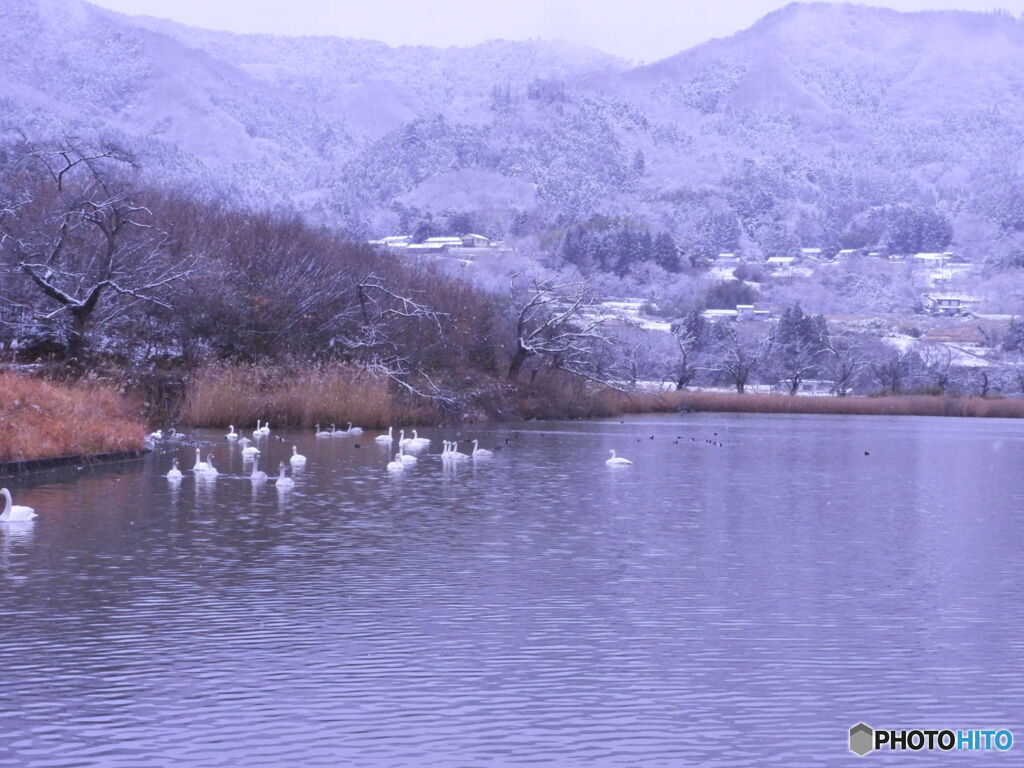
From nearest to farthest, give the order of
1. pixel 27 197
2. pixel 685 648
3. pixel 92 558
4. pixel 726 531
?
pixel 685 648
pixel 92 558
pixel 726 531
pixel 27 197

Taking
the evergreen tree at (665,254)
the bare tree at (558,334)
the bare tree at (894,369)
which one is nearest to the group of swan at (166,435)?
the bare tree at (558,334)

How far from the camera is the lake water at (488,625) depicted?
10.4m

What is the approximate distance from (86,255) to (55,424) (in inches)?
711

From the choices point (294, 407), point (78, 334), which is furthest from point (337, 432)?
point (78, 334)

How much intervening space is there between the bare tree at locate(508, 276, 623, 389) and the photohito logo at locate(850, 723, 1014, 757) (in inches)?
1913

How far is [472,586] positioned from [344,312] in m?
36.4

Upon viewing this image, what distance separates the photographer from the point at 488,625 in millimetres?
14109

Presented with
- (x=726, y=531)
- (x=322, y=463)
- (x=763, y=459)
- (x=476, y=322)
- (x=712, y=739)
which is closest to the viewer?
(x=712, y=739)

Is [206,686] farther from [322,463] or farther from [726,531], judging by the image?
[322,463]

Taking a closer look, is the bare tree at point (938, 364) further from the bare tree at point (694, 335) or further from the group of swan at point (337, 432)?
the group of swan at point (337, 432)

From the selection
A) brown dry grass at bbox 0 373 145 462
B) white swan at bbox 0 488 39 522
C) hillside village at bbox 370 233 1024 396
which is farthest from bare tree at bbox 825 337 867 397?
white swan at bbox 0 488 39 522

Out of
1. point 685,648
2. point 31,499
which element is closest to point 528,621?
point 685,648

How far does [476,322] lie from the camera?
198ft

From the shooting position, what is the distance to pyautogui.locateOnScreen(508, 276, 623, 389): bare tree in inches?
2379
